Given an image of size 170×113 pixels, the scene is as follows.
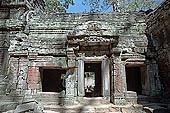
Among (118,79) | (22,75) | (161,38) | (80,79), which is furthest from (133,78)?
(22,75)

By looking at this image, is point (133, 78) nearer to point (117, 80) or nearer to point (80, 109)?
point (117, 80)

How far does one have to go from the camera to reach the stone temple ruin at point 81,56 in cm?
693

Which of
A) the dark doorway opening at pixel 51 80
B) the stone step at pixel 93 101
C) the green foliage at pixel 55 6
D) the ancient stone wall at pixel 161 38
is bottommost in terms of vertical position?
the stone step at pixel 93 101

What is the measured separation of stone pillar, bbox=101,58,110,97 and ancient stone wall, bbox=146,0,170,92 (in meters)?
2.20

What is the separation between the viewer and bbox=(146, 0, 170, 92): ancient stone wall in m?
6.60

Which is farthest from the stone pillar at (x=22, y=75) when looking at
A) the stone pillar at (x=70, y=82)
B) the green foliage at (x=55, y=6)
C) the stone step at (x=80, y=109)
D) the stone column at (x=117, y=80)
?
the green foliage at (x=55, y=6)

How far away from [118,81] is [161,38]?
2.69 m

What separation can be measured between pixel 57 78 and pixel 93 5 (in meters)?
10.8

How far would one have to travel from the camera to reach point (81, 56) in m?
7.37

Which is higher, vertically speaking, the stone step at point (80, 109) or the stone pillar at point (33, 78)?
the stone pillar at point (33, 78)

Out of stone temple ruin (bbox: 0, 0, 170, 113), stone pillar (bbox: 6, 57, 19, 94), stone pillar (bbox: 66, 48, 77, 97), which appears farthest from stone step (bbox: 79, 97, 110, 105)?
stone pillar (bbox: 6, 57, 19, 94)

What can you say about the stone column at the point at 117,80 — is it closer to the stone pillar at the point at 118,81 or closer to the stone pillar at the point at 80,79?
the stone pillar at the point at 118,81

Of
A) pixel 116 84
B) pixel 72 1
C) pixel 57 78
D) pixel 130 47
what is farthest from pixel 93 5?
pixel 116 84

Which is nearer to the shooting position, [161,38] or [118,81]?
[118,81]
